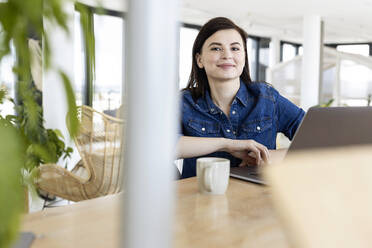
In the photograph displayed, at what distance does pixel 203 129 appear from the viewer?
1772mm

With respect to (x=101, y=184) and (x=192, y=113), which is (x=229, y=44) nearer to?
(x=192, y=113)

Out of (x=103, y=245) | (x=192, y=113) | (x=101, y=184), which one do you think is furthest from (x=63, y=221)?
(x=101, y=184)

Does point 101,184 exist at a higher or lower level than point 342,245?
lower

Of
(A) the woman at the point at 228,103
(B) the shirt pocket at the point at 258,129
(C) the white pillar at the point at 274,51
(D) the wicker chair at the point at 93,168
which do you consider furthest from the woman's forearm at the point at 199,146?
(C) the white pillar at the point at 274,51

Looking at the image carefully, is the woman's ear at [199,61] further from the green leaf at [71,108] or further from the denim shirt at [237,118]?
the green leaf at [71,108]

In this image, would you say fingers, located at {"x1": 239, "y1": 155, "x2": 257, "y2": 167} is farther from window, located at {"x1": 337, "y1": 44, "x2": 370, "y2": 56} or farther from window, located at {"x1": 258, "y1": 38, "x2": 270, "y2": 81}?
window, located at {"x1": 337, "y1": 44, "x2": 370, "y2": 56}

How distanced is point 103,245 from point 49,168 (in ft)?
7.54

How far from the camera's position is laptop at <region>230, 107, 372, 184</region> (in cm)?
103

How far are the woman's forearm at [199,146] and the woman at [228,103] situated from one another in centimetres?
16

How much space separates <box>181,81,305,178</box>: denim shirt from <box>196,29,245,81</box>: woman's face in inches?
4.0

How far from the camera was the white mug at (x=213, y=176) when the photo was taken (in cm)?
104

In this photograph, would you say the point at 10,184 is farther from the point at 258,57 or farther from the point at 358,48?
the point at 358,48

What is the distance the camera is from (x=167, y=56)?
0.21 metres

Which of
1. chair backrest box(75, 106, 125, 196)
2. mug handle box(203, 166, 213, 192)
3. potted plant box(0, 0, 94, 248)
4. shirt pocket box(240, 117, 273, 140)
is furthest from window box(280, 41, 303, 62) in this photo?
potted plant box(0, 0, 94, 248)
